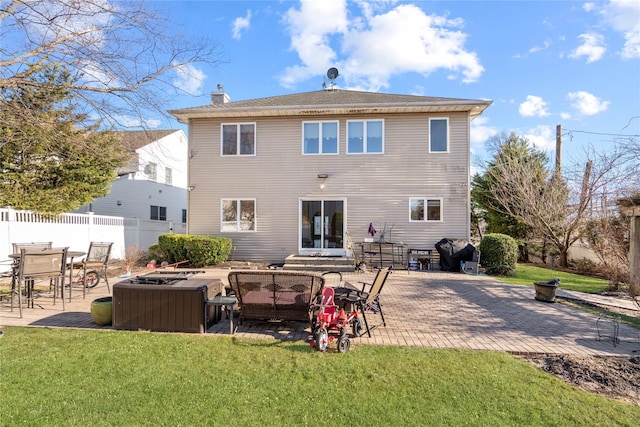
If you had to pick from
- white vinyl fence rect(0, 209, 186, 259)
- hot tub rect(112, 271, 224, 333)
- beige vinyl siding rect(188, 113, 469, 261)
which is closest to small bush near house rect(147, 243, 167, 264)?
beige vinyl siding rect(188, 113, 469, 261)

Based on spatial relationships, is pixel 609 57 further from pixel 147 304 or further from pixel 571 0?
pixel 147 304

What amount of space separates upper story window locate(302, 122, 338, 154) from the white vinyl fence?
29.3 feet

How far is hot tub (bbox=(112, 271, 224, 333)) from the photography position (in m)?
4.84

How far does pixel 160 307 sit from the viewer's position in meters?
4.88

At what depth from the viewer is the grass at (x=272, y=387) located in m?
2.74

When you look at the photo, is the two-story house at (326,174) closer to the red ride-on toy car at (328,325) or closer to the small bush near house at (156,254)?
the small bush near house at (156,254)

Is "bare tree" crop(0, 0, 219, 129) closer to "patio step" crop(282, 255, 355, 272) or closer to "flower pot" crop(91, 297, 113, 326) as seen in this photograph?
"flower pot" crop(91, 297, 113, 326)

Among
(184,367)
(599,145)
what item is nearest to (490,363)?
(184,367)

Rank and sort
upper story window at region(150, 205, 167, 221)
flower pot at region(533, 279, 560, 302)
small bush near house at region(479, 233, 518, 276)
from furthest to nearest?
upper story window at region(150, 205, 167, 221) < small bush near house at region(479, 233, 518, 276) < flower pot at region(533, 279, 560, 302)

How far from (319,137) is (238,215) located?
4627 mm

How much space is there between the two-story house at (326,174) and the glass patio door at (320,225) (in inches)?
1.6

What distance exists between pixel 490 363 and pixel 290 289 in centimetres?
269

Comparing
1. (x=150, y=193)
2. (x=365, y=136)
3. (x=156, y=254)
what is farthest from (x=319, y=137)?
(x=150, y=193)

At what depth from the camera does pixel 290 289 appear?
15.4 feet
